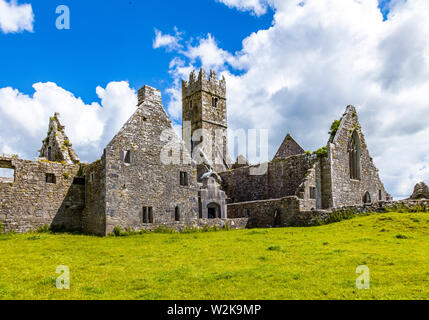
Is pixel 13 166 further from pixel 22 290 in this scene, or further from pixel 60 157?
pixel 22 290

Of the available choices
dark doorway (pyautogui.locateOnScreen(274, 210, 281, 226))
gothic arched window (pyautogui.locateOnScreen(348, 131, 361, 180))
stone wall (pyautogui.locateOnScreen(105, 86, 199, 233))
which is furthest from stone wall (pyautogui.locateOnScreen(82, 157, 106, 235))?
gothic arched window (pyautogui.locateOnScreen(348, 131, 361, 180))

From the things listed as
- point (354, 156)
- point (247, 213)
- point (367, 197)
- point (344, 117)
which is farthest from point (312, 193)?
point (344, 117)

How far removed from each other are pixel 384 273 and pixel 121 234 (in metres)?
14.9

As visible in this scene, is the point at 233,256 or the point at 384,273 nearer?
the point at 384,273

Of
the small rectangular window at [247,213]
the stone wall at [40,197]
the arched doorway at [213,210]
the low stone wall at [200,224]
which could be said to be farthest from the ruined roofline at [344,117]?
the stone wall at [40,197]

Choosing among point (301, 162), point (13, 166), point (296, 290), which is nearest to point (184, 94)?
point (301, 162)

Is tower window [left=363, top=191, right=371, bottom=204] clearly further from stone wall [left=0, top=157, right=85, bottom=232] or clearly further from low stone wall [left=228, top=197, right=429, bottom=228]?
stone wall [left=0, top=157, right=85, bottom=232]

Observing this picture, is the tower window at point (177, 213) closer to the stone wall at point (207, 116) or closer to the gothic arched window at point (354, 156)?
the gothic arched window at point (354, 156)

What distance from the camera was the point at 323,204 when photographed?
2762 centimetres

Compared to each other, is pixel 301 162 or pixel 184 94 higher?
pixel 184 94

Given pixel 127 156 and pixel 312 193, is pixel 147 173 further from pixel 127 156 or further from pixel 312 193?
pixel 312 193

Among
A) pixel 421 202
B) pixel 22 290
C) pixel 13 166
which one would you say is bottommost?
pixel 22 290

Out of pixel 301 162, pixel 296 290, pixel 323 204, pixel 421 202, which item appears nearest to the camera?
pixel 296 290

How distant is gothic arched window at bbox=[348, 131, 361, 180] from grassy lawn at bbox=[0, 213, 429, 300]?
12.8 m
